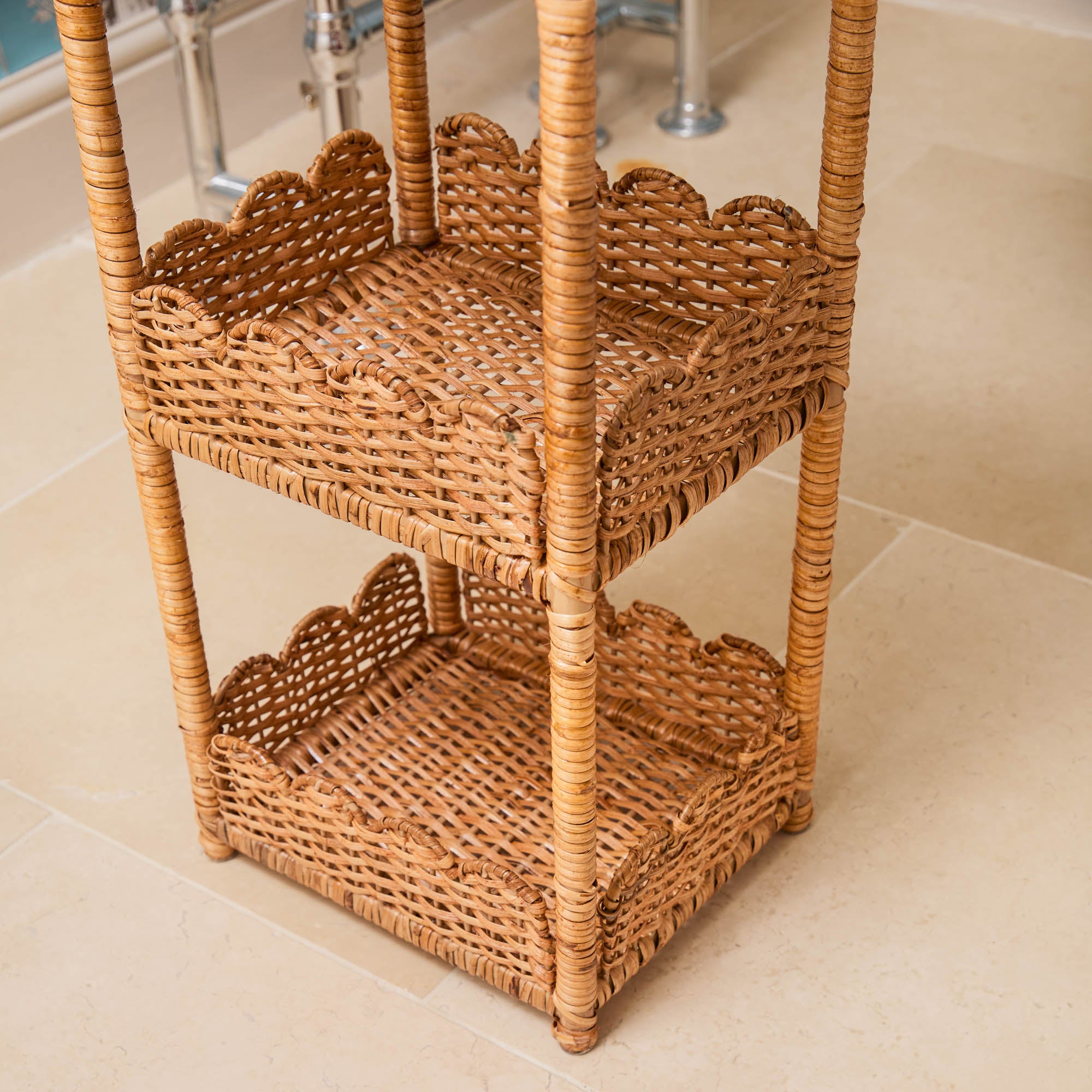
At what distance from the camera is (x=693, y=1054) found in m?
1.23

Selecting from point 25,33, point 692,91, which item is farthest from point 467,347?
point 692,91

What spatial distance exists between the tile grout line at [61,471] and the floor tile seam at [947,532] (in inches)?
31.2

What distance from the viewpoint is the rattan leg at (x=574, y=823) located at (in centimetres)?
103

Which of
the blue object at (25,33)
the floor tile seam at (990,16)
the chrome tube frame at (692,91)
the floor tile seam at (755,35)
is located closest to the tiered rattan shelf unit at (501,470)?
→ the blue object at (25,33)

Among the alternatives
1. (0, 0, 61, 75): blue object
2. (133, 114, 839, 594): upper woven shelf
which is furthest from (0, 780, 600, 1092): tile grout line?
(0, 0, 61, 75): blue object

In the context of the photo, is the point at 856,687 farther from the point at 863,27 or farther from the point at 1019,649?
the point at 863,27

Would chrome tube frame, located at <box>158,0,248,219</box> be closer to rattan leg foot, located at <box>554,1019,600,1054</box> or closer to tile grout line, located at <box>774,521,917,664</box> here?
tile grout line, located at <box>774,521,917,664</box>

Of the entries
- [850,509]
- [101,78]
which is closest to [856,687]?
[850,509]

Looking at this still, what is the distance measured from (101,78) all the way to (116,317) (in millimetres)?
167

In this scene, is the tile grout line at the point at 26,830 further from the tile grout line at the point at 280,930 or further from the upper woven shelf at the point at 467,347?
the upper woven shelf at the point at 467,347

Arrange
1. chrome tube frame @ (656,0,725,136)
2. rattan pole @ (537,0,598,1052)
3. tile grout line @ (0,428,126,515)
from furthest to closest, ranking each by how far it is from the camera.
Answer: chrome tube frame @ (656,0,725,136) → tile grout line @ (0,428,126,515) → rattan pole @ (537,0,598,1052)

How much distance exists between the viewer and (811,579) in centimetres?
129

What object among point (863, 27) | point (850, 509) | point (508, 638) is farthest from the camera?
point (850, 509)

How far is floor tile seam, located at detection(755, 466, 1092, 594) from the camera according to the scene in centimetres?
172
